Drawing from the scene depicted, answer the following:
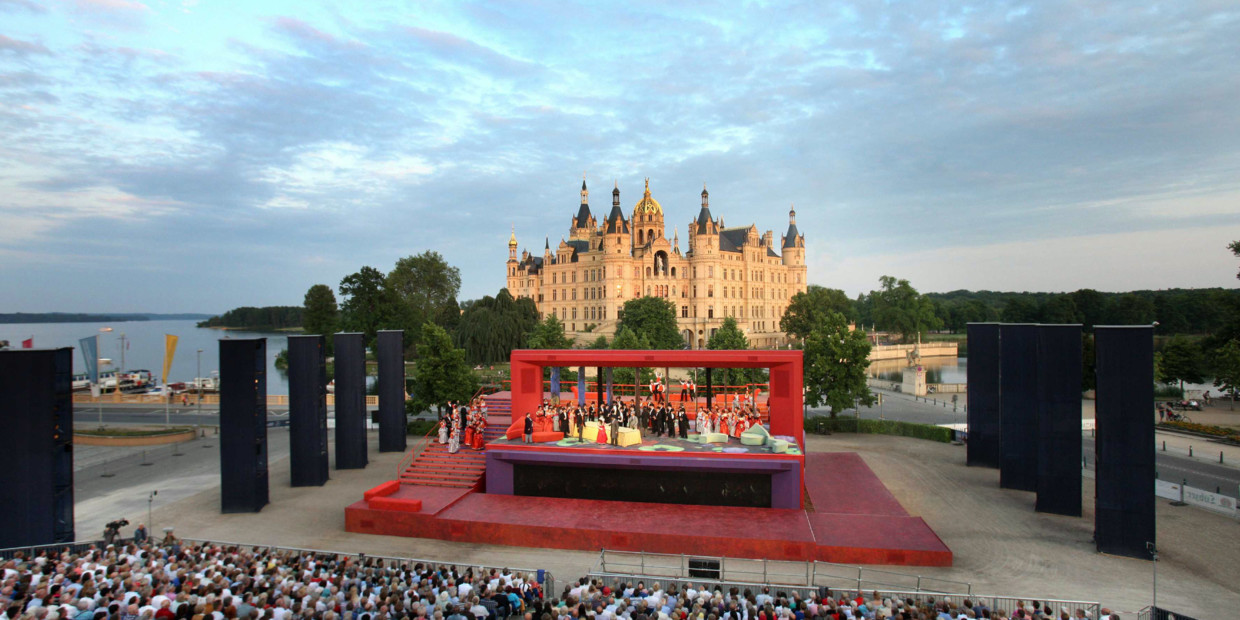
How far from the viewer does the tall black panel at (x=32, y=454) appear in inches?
649

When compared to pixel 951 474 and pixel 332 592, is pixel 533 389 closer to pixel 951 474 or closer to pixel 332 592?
pixel 332 592

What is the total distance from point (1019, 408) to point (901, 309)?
9427 centimetres

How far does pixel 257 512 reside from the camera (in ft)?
69.0

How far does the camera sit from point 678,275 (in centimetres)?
9981

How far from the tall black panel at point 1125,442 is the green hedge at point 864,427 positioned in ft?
55.4

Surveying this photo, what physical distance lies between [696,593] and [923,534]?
8.40m

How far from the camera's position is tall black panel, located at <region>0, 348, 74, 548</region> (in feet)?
54.1

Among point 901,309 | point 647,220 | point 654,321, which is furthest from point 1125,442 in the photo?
point 901,309

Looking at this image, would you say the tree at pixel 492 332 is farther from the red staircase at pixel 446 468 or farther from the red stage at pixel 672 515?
the red stage at pixel 672 515

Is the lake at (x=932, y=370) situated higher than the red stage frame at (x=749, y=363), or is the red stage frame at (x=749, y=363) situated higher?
the red stage frame at (x=749, y=363)

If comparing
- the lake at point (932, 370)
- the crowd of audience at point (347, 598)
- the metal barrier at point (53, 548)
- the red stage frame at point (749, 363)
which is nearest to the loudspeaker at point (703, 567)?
the crowd of audience at point (347, 598)

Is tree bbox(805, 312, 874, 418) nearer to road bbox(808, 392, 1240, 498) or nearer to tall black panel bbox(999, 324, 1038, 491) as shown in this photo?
road bbox(808, 392, 1240, 498)

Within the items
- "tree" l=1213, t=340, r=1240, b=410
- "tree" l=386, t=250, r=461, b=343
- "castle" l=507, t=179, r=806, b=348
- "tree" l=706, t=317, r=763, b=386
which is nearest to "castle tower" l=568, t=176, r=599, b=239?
"castle" l=507, t=179, r=806, b=348

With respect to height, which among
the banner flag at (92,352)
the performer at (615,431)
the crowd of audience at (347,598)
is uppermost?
the banner flag at (92,352)
